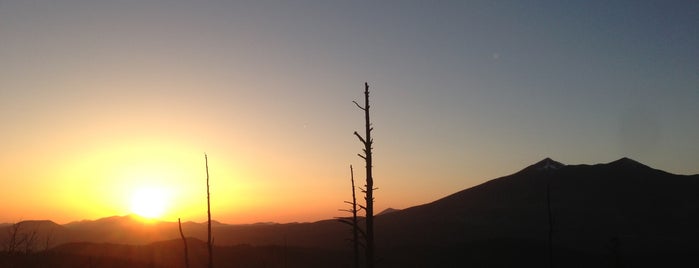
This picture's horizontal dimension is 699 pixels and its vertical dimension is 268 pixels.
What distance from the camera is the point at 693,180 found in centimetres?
16988

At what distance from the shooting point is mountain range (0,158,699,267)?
90.4m

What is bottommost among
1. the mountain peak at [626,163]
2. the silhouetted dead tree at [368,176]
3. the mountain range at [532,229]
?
the mountain range at [532,229]

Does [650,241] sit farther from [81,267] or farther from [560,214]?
[81,267]

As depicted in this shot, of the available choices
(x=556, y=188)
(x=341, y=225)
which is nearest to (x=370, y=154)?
(x=341, y=225)

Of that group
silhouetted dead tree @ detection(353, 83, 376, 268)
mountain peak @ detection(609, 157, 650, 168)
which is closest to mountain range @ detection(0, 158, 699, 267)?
mountain peak @ detection(609, 157, 650, 168)

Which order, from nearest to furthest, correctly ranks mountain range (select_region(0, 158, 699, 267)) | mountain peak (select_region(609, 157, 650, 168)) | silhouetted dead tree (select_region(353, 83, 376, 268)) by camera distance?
silhouetted dead tree (select_region(353, 83, 376, 268))
mountain range (select_region(0, 158, 699, 267))
mountain peak (select_region(609, 157, 650, 168))

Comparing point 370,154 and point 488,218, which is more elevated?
point 370,154

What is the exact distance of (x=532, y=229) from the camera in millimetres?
137125

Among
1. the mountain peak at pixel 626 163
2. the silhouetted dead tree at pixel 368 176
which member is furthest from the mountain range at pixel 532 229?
the silhouetted dead tree at pixel 368 176

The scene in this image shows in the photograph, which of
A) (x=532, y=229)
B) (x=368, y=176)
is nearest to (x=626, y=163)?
(x=532, y=229)

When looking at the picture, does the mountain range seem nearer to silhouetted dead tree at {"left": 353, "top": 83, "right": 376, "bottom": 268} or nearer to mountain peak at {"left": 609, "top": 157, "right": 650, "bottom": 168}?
mountain peak at {"left": 609, "top": 157, "right": 650, "bottom": 168}

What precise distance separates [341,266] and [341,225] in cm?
6830

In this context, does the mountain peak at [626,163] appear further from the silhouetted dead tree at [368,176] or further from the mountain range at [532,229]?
the silhouetted dead tree at [368,176]

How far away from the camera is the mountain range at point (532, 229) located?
90375 mm
